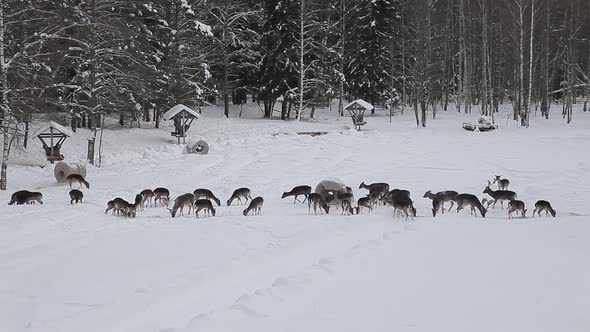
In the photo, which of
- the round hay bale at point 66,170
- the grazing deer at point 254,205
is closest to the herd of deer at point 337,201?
the grazing deer at point 254,205

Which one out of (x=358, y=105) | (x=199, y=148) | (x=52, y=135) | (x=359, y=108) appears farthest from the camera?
(x=359, y=108)

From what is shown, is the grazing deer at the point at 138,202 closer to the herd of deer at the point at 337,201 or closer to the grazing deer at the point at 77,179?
the herd of deer at the point at 337,201

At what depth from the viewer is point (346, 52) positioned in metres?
54.6

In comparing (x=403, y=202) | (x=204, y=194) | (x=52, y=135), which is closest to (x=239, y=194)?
(x=204, y=194)

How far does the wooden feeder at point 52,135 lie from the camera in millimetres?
27016

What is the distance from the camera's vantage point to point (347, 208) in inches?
588

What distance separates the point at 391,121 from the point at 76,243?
41.2m

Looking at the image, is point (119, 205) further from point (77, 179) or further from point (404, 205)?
point (404, 205)

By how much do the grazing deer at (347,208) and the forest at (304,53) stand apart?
653 inches

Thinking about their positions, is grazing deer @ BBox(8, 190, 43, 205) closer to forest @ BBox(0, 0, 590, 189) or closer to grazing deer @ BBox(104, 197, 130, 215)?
grazing deer @ BBox(104, 197, 130, 215)

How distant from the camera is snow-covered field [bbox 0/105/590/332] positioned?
618 cm

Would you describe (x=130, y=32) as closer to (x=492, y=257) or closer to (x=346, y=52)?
(x=492, y=257)

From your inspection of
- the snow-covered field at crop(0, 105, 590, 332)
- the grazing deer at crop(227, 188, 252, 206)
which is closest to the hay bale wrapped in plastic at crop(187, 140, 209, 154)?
the snow-covered field at crop(0, 105, 590, 332)

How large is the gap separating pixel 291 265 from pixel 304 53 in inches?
1581
